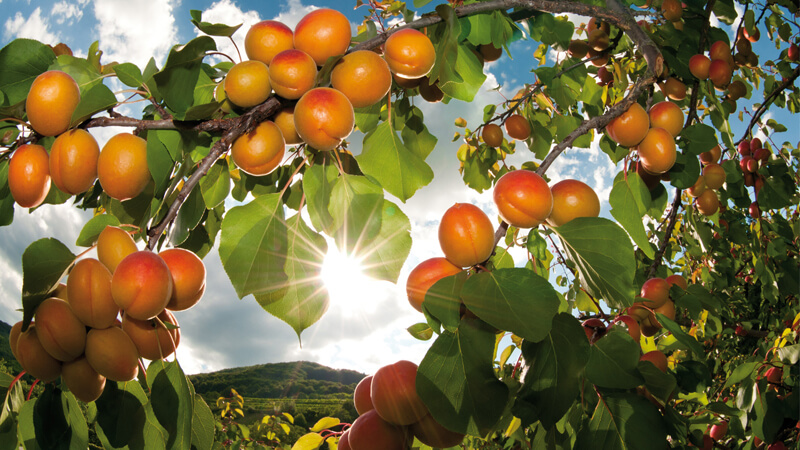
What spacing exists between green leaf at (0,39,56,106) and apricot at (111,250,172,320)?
1.55 feet

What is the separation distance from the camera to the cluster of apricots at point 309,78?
71 centimetres

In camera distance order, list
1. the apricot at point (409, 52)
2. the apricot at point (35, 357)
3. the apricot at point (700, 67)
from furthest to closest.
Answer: the apricot at point (700, 67) → the apricot at point (409, 52) → the apricot at point (35, 357)

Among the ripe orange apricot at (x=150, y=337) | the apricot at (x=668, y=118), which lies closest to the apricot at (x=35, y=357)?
the ripe orange apricot at (x=150, y=337)

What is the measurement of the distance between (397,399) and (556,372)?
0.25 m

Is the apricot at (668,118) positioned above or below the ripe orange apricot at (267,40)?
below

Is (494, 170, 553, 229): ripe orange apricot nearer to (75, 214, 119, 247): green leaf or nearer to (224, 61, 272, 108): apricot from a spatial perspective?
(224, 61, 272, 108): apricot

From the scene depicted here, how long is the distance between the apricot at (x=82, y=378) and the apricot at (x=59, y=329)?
2 centimetres

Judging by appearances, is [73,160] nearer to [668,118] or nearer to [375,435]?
[375,435]

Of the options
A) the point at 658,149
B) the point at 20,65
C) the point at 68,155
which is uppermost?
the point at 20,65

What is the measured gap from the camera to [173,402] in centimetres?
69

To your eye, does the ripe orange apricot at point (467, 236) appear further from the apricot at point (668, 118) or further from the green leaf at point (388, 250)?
the apricot at point (668, 118)

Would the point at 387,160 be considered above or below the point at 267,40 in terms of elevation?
below

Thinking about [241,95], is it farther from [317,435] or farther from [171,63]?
[317,435]

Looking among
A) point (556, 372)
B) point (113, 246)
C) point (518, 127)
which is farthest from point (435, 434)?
point (518, 127)
